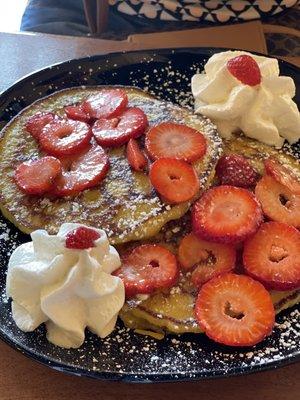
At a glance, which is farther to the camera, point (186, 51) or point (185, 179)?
point (186, 51)

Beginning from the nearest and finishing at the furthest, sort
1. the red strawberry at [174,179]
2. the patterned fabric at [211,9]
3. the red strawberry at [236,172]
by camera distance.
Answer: the red strawberry at [174,179]
the red strawberry at [236,172]
the patterned fabric at [211,9]

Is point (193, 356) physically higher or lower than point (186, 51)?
lower

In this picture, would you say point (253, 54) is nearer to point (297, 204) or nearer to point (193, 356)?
point (297, 204)

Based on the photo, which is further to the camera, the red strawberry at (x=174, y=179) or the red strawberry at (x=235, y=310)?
the red strawberry at (x=174, y=179)

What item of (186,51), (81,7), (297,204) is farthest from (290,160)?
(81,7)

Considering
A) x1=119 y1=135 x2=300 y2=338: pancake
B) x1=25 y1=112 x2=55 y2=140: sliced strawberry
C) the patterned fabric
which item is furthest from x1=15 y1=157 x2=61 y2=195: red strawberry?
the patterned fabric

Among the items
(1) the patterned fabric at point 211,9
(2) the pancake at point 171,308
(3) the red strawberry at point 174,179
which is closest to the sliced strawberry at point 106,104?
(3) the red strawberry at point 174,179

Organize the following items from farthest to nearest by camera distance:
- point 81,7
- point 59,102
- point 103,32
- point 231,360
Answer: point 81,7, point 103,32, point 59,102, point 231,360

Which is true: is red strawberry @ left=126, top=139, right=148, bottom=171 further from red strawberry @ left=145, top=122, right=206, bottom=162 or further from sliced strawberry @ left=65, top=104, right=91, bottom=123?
sliced strawberry @ left=65, top=104, right=91, bottom=123

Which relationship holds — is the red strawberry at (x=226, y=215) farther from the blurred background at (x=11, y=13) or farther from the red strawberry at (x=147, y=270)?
the blurred background at (x=11, y=13)
